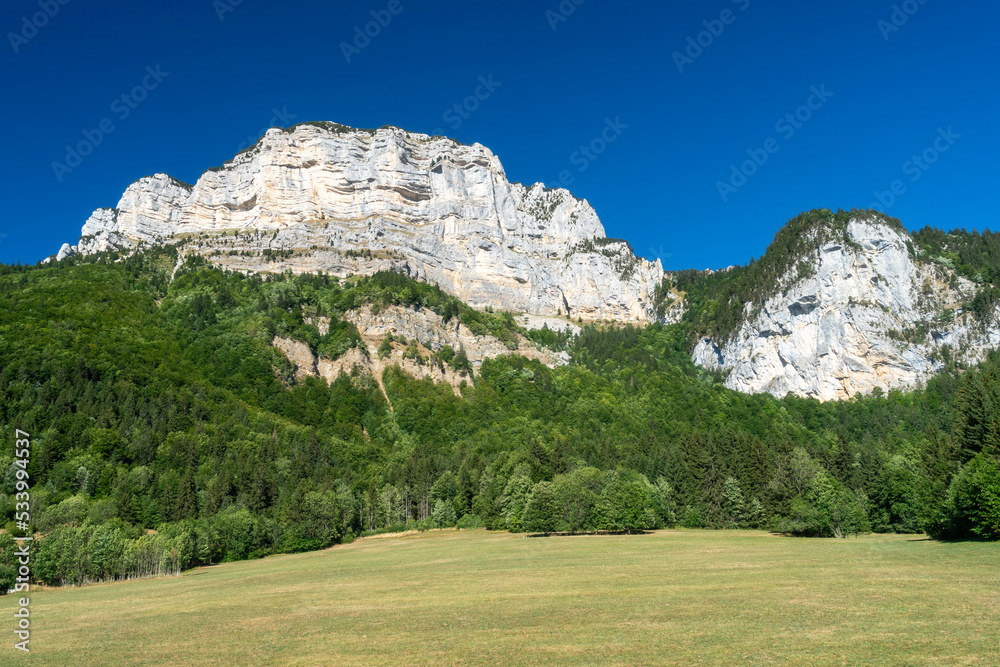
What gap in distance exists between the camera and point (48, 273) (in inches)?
6083

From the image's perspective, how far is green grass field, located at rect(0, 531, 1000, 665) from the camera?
18.6 meters

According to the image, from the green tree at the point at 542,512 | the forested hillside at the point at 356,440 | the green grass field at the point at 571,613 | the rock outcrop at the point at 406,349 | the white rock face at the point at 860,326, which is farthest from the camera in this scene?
the white rock face at the point at 860,326

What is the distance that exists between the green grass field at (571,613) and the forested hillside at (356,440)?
617 inches

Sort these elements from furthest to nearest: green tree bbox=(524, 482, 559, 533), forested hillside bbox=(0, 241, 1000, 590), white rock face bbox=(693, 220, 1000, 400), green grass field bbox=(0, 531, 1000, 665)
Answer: white rock face bbox=(693, 220, 1000, 400)
green tree bbox=(524, 482, 559, 533)
forested hillside bbox=(0, 241, 1000, 590)
green grass field bbox=(0, 531, 1000, 665)

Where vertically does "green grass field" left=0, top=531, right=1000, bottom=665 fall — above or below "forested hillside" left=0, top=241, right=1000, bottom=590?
below

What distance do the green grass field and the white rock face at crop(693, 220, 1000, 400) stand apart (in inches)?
5375

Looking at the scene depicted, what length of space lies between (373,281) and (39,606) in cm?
14838

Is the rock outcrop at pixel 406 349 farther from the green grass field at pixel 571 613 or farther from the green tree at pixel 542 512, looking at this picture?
the green grass field at pixel 571 613

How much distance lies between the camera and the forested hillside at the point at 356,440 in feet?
207

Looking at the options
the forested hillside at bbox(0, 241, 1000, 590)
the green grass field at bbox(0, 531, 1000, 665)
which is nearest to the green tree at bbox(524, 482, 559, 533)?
the forested hillside at bbox(0, 241, 1000, 590)

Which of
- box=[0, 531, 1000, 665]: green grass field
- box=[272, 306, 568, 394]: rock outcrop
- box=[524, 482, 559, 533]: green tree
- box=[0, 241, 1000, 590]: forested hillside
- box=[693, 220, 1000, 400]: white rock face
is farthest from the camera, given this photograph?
box=[693, 220, 1000, 400]: white rock face

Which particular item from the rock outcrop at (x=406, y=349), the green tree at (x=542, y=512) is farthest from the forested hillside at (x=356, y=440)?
the rock outcrop at (x=406, y=349)

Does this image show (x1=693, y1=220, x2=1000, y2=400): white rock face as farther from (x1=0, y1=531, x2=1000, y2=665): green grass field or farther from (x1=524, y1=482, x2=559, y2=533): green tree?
(x1=0, y1=531, x2=1000, y2=665): green grass field

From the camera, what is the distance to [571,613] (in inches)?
994
